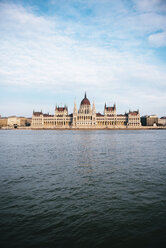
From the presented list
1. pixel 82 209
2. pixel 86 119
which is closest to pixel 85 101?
pixel 86 119

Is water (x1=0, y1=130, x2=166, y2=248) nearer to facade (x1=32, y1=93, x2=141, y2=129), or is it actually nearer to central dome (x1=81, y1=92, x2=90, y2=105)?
facade (x1=32, y1=93, x2=141, y2=129)

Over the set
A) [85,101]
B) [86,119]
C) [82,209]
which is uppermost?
[85,101]

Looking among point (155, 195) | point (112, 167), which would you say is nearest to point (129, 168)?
point (112, 167)

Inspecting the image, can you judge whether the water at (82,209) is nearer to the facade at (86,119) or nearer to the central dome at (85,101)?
the facade at (86,119)

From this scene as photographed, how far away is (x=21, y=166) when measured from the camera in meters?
16.9

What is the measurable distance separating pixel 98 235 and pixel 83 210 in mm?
1778

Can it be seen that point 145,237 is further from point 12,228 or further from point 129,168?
point 129,168

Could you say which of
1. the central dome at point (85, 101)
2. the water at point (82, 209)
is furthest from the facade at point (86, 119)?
the water at point (82, 209)

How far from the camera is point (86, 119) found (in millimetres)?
158125

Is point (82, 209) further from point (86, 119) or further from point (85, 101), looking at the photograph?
point (85, 101)

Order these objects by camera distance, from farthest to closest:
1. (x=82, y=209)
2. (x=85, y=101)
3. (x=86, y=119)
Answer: (x=85, y=101) → (x=86, y=119) → (x=82, y=209)

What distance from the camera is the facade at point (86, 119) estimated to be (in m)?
158

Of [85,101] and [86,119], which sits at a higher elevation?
[85,101]

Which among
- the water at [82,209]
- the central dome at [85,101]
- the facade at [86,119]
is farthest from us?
the central dome at [85,101]
